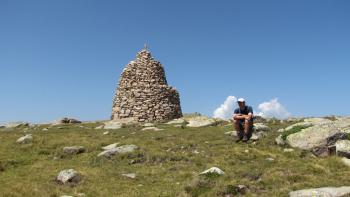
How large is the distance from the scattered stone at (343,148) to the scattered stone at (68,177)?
11976 mm

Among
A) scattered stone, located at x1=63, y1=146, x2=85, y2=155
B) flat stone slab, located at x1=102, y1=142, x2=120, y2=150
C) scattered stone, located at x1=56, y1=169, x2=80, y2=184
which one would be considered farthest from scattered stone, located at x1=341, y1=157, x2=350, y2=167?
scattered stone, located at x1=63, y1=146, x2=85, y2=155

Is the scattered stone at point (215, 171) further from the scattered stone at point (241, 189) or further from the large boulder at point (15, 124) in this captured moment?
the large boulder at point (15, 124)

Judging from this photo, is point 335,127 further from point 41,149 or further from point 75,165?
point 41,149

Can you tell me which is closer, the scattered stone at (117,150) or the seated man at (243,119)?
the scattered stone at (117,150)

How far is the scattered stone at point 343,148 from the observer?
19781mm

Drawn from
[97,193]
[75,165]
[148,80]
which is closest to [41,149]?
[75,165]

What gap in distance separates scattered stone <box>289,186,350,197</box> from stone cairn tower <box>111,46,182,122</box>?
31038 millimetres

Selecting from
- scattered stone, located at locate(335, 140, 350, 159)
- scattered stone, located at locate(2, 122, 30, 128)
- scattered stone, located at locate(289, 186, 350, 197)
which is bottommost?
scattered stone, located at locate(289, 186, 350, 197)

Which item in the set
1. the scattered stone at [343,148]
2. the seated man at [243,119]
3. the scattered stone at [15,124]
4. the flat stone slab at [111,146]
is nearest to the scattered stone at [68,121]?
the scattered stone at [15,124]

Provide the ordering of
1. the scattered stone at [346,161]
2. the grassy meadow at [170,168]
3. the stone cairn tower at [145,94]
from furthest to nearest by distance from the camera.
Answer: the stone cairn tower at [145,94] < the scattered stone at [346,161] < the grassy meadow at [170,168]

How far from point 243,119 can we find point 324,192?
1093 centimetres

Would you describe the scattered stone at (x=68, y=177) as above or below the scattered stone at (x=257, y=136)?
below

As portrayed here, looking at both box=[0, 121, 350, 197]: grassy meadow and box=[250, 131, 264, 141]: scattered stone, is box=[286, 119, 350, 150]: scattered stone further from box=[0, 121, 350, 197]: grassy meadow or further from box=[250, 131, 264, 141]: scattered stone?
box=[250, 131, 264, 141]: scattered stone

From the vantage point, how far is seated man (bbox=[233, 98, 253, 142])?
80.9ft
